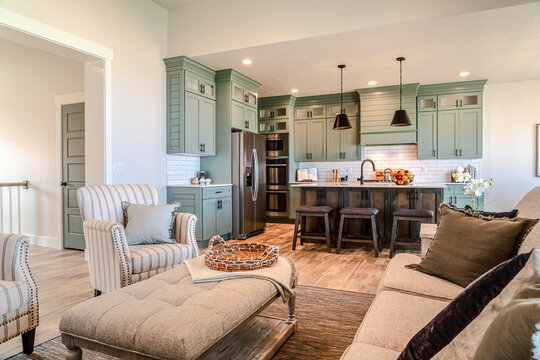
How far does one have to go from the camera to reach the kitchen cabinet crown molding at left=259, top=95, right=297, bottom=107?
7.52 metres

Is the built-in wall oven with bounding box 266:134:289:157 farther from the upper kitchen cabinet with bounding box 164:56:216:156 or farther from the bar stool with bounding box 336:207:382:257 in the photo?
the bar stool with bounding box 336:207:382:257

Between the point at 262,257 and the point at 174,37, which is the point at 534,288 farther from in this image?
the point at 174,37

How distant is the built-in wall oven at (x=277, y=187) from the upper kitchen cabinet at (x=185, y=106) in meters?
2.57

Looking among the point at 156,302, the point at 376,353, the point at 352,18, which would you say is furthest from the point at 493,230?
the point at 352,18

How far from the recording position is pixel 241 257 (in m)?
2.16

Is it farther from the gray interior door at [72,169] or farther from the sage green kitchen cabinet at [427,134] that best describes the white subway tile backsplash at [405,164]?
the gray interior door at [72,169]

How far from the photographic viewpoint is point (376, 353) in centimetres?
117

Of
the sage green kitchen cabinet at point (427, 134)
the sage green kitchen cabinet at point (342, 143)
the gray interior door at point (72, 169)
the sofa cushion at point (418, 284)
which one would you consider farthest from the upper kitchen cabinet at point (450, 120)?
the gray interior door at point (72, 169)

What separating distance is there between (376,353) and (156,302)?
0.94 meters

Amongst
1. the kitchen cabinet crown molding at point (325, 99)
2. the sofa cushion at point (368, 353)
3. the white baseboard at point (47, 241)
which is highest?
the kitchen cabinet crown molding at point (325, 99)

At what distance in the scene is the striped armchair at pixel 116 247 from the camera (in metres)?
2.49

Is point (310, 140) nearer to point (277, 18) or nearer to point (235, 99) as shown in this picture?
point (235, 99)

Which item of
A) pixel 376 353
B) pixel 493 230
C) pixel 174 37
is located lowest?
pixel 376 353

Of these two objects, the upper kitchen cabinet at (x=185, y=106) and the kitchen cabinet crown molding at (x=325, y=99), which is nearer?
the upper kitchen cabinet at (x=185, y=106)
